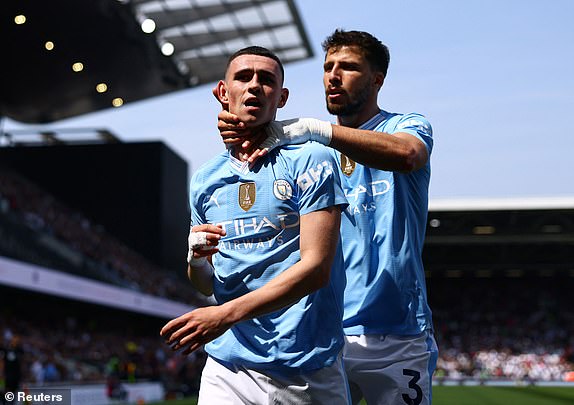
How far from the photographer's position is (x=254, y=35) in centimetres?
3078

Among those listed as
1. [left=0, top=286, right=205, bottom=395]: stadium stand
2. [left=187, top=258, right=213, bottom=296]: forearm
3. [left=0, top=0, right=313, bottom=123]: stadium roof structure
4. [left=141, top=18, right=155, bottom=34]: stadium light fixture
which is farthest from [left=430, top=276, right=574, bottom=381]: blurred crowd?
[left=187, top=258, right=213, bottom=296]: forearm

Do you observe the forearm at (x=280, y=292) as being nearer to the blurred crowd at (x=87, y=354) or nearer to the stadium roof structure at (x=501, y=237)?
the blurred crowd at (x=87, y=354)

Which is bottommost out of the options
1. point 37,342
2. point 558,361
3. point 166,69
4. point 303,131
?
point 558,361

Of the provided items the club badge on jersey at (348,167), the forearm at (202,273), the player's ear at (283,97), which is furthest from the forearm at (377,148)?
the forearm at (202,273)

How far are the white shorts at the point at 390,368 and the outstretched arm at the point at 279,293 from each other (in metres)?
1.05

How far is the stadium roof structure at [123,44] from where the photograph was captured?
90.9 ft

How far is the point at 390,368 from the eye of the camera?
374cm

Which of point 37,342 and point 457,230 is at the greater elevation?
point 457,230

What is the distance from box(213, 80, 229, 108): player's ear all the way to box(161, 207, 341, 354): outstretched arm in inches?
21.8

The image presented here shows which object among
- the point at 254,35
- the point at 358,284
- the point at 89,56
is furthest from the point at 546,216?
the point at 358,284

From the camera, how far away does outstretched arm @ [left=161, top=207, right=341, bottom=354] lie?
263 centimetres

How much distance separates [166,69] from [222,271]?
3126 cm

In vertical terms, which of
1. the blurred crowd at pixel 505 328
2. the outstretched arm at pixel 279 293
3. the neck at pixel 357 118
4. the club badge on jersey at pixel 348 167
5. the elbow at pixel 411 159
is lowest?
the blurred crowd at pixel 505 328

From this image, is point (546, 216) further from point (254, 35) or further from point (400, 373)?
point (400, 373)
